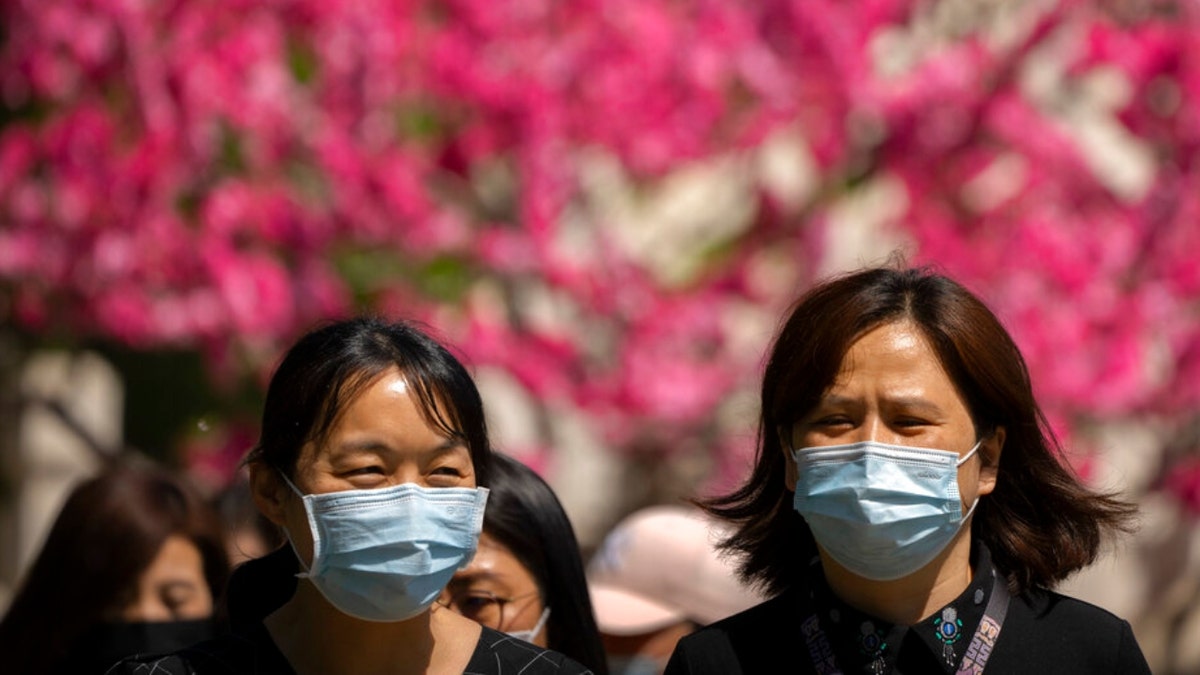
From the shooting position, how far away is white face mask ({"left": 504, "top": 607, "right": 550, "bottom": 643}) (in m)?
3.61

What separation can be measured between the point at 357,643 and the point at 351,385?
0.39 m

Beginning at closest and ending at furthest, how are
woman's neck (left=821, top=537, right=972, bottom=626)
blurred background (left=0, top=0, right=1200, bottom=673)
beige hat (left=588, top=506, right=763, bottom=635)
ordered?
woman's neck (left=821, top=537, right=972, bottom=626), beige hat (left=588, top=506, right=763, bottom=635), blurred background (left=0, top=0, right=1200, bottom=673)

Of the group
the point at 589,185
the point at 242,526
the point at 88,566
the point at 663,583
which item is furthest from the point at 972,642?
the point at 589,185

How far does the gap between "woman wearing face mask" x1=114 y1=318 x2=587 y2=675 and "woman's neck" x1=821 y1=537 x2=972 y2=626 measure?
1.40 ft

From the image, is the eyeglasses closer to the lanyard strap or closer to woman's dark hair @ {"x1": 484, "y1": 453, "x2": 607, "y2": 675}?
woman's dark hair @ {"x1": 484, "y1": 453, "x2": 607, "y2": 675}

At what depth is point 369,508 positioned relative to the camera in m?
2.82

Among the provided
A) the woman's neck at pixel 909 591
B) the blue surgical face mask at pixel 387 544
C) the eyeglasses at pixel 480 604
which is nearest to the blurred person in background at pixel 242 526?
the eyeglasses at pixel 480 604

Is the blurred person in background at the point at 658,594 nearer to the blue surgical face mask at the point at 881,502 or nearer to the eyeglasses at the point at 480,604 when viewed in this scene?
the eyeglasses at the point at 480,604

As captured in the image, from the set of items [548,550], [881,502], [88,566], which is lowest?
[88,566]

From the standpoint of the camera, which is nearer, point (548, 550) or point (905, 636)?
point (905, 636)

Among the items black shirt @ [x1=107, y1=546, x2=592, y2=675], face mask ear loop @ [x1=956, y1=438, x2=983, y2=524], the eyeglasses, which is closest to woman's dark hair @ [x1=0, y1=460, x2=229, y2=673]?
the eyeglasses

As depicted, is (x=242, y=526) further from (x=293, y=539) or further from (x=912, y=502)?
(x=912, y=502)

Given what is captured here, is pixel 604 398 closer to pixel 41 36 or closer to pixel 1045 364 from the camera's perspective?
pixel 1045 364

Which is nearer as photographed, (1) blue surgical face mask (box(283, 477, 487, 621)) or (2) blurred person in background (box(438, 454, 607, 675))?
(1) blue surgical face mask (box(283, 477, 487, 621))
